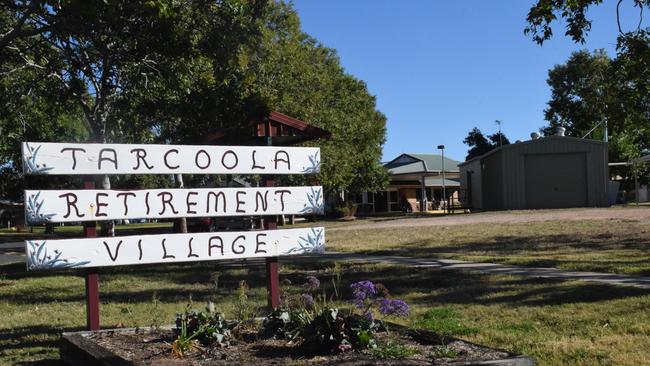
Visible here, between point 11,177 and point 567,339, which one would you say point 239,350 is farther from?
point 11,177

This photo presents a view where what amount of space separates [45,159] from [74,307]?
4.20 metres

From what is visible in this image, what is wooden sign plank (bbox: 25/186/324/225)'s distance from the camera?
6.16 metres

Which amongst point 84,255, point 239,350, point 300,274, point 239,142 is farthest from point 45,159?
point 300,274

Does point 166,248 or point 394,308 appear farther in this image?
point 166,248

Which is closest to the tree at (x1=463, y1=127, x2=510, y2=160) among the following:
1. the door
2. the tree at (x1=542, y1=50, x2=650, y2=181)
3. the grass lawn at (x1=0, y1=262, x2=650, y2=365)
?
the tree at (x1=542, y1=50, x2=650, y2=181)

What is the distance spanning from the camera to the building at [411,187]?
53319 mm

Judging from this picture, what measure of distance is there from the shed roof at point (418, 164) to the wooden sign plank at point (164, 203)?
44.2m

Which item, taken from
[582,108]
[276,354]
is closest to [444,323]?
[276,354]

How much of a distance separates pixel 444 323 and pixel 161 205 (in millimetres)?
3291

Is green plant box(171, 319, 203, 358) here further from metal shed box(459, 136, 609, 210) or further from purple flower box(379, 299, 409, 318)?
metal shed box(459, 136, 609, 210)

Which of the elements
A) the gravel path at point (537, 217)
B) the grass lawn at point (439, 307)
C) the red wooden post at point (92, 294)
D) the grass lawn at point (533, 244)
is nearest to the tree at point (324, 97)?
the gravel path at point (537, 217)

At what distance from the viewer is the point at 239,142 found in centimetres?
897

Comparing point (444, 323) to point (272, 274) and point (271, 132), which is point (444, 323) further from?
point (271, 132)

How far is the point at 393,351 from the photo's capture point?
16.5 feet
